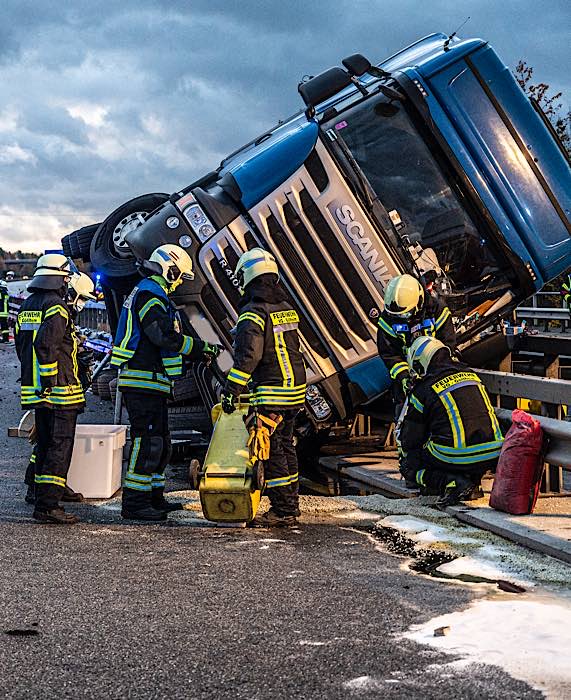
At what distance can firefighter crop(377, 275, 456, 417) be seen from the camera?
7316mm

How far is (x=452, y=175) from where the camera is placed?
25.5 feet

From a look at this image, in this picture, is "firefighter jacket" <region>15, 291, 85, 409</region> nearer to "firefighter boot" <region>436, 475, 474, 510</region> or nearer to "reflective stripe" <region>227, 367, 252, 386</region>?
"reflective stripe" <region>227, 367, 252, 386</region>

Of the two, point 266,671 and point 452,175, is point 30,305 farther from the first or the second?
point 266,671

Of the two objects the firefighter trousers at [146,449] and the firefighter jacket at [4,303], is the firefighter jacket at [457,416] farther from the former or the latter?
the firefighter jacket at [4,303]

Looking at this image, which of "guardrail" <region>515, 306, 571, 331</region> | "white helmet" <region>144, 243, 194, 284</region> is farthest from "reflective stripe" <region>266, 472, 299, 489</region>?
"guardrail" <region>515, 306, 571, 331</region>

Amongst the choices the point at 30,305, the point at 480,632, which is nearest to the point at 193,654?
the point at 480,632

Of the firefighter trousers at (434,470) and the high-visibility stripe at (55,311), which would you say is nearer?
the firefighter trousers at (434,470)

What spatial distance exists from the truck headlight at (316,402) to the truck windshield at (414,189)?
1.27 metres

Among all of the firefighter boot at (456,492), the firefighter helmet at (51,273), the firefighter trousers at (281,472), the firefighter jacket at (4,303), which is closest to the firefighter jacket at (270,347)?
the firefighter trousers at (281,472)

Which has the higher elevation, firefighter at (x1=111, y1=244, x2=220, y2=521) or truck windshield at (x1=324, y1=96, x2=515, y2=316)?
truck windshield at (x1=324, y1=96, x2=515, y2=316)

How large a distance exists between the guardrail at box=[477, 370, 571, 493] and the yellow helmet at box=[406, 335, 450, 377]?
2.32 ft

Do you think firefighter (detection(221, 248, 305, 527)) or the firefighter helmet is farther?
the firefighter helmet

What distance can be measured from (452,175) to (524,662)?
191 inches

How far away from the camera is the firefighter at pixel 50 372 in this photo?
6.86 m
